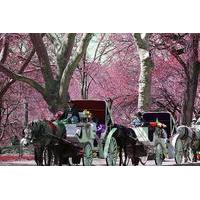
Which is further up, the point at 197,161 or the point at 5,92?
the point at 5,92

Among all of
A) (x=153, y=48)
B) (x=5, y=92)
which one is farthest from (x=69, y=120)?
(x=153, y=48)

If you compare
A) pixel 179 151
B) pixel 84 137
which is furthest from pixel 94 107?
pixel 179 151

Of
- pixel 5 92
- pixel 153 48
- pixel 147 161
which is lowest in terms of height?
pixel 147 161

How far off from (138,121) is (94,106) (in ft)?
2.47

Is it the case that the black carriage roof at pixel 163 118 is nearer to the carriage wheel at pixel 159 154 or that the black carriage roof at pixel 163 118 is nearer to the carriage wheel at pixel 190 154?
the carriage wheel at pixel 159 154

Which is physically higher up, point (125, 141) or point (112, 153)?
point (125, 141)

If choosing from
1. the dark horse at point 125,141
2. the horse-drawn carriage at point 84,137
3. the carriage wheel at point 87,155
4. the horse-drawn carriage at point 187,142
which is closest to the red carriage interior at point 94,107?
the horse-drawn carriage at point 84,137

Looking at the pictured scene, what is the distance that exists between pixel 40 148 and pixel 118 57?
5.98 ft

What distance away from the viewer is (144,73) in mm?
10852

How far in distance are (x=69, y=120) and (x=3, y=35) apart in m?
1.60

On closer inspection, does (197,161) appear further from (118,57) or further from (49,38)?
(49,38)

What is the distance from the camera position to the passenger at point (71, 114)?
10.6m

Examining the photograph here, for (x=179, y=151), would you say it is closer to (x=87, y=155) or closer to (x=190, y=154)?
(x=190, y=154)

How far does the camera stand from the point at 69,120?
10.6 metres
